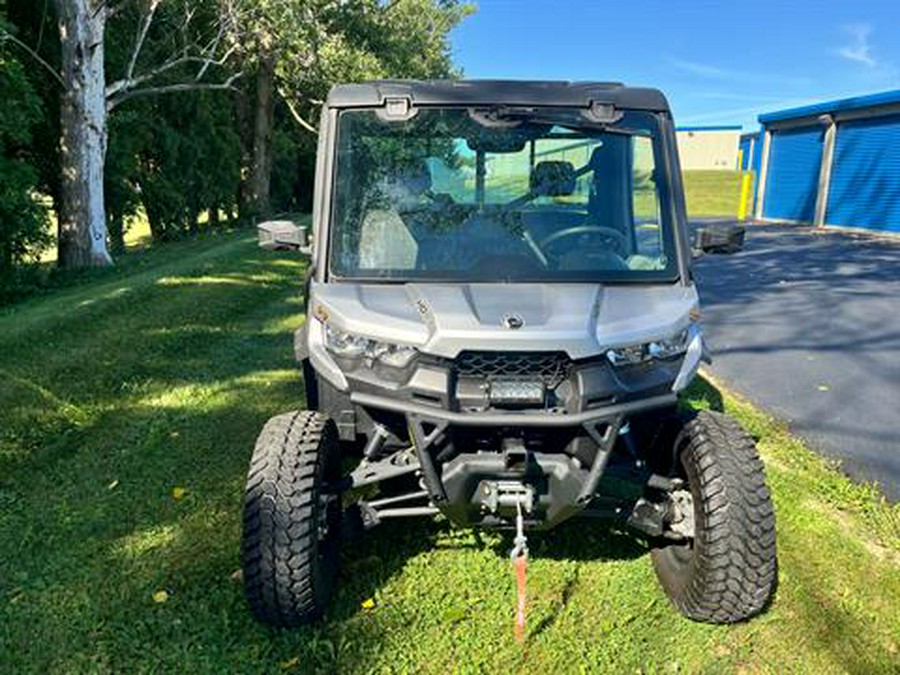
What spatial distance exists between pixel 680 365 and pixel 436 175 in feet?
4.42

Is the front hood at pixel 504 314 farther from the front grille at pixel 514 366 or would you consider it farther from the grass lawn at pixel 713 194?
the grass lawn at pixel 713 194

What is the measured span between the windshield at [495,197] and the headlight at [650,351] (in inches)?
15.1

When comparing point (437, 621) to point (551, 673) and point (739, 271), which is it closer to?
point (551, 673)

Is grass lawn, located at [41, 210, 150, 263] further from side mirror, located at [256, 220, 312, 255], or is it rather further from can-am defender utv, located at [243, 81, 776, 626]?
can-am defender utv, located at [243, 81, 776, 626]

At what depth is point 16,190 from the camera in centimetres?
1095

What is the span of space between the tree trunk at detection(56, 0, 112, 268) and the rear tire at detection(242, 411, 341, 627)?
36.3 ft

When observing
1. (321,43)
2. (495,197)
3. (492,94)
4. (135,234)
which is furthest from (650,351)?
(135,234)

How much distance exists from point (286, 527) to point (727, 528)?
1669 millimetres

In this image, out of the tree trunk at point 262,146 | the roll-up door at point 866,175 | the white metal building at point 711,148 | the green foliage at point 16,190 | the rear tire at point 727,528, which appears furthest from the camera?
the white metal building at point 711,148

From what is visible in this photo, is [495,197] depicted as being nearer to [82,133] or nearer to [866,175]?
[82,133]

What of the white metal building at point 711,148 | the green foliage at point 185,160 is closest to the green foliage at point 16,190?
the green foliage at point 185,160

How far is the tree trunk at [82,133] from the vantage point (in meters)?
11.6

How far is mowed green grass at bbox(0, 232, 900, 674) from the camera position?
9.48 ft

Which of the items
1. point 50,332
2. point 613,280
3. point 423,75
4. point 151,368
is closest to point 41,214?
point 50,332
